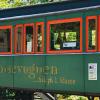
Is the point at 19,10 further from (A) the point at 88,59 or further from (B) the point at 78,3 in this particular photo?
(A) the point at 88,59

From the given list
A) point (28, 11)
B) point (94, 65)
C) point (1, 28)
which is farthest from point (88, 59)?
point (1, 28)

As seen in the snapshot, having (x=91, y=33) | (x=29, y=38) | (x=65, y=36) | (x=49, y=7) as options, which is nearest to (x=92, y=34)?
(x=91, y=33)

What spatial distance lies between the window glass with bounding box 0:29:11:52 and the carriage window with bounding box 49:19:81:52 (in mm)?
2104

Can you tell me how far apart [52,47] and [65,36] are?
62 cm

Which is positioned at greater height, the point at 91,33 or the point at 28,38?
the point at 91,33

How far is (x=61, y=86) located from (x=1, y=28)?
11.6 ft

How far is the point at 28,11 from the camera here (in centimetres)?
1414

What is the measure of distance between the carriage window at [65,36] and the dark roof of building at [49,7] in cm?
46

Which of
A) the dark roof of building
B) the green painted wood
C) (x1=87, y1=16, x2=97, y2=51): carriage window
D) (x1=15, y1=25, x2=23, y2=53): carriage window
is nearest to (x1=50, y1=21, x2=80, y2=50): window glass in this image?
(x1=87, y1=16, x2=97, y2=51): carriage window

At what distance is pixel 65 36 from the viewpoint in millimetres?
12695

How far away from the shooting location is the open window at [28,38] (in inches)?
540

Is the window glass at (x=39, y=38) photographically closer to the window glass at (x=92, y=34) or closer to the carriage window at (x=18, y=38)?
the carriage window at (x=18, y=38)

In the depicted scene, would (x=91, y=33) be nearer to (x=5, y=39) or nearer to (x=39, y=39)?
(x=39, y=39)

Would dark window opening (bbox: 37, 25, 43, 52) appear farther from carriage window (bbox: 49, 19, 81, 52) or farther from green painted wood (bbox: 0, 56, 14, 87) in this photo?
green painted wood (bbox: 0, 56, 14, 87)
